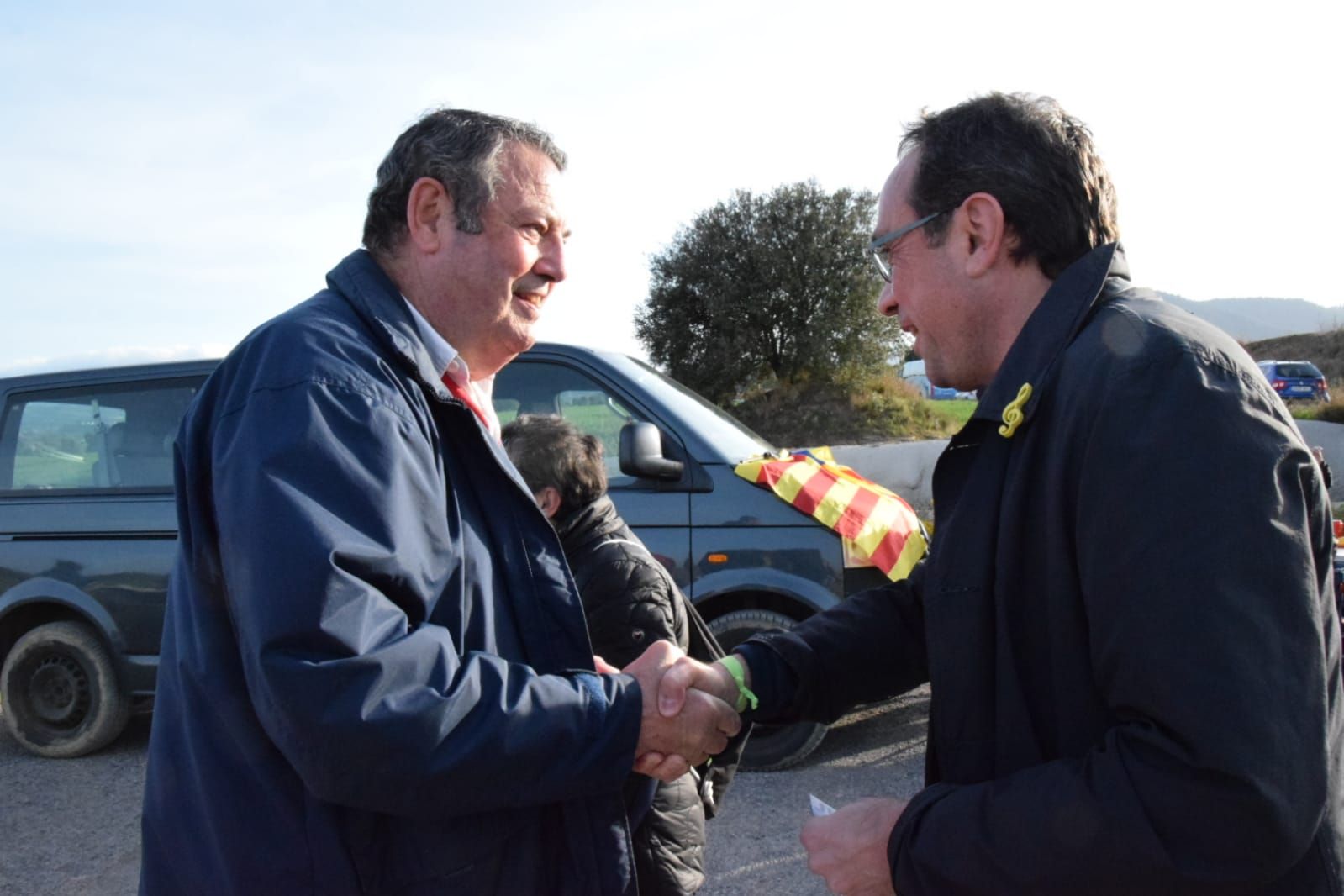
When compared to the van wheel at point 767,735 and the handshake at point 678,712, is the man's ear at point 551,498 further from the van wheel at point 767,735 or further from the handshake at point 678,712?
the van wheel at point 767,735

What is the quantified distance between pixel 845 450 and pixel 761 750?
41.0 feet

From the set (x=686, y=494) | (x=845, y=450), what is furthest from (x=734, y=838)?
(x=845, y=450)

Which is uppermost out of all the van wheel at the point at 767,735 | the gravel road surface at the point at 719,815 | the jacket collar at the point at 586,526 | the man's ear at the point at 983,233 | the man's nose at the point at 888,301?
the man's ear at the point at 983,233

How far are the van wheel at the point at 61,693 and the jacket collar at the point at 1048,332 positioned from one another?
17.5ft

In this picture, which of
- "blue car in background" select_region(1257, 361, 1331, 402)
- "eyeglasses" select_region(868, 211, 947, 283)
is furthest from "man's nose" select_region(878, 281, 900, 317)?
"blue car in background" select_region(1257, 361, 1331, 402)

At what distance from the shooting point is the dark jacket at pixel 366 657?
4.95ft

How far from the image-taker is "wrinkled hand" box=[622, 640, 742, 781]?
197cm

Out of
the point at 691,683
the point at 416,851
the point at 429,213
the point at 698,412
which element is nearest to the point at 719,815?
the point at 698,412

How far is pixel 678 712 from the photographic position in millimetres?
2027

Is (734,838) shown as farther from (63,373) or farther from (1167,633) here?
(63,373)

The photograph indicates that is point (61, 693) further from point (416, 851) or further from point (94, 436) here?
point (416, 851)

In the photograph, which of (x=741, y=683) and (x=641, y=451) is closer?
(x=741, y=683)

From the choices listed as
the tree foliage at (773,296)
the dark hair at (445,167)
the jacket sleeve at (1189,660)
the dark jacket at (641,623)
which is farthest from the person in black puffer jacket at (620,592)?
the tree foliage at (773,296)

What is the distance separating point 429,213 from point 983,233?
1020mm
